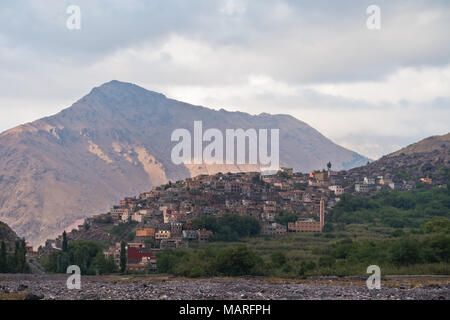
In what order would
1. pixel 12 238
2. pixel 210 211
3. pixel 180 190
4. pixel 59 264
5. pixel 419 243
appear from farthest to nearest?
pixel 180 190
pixel 210 211
pixel 12 238
pixel 59 264
pixel 419 243

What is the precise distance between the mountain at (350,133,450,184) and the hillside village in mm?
2977

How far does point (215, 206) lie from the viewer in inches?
4483

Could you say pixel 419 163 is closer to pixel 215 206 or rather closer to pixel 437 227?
pixel 215 206

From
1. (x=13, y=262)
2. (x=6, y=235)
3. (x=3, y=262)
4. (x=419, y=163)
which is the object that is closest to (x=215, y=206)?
(x=6, y=235)

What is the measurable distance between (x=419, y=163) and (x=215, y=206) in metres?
61.6

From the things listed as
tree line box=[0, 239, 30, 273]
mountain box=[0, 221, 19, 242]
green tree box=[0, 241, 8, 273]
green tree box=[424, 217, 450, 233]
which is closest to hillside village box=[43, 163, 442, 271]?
mountain box=[0, 221, 19, 242]

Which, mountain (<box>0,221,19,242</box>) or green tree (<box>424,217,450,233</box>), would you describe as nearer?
green tree (<box>424,217,450,233</box>)

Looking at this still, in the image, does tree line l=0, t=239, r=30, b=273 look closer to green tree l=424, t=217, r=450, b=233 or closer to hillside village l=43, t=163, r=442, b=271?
hillside village l=43, t=163, r=442, b=271

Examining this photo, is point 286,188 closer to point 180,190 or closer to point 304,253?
point 180,190

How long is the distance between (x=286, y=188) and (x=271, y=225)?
36470 millimetres

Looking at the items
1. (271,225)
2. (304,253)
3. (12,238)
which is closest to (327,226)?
(271,225)

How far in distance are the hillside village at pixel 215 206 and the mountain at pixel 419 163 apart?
2.98m

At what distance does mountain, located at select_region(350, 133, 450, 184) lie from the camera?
484 feet
